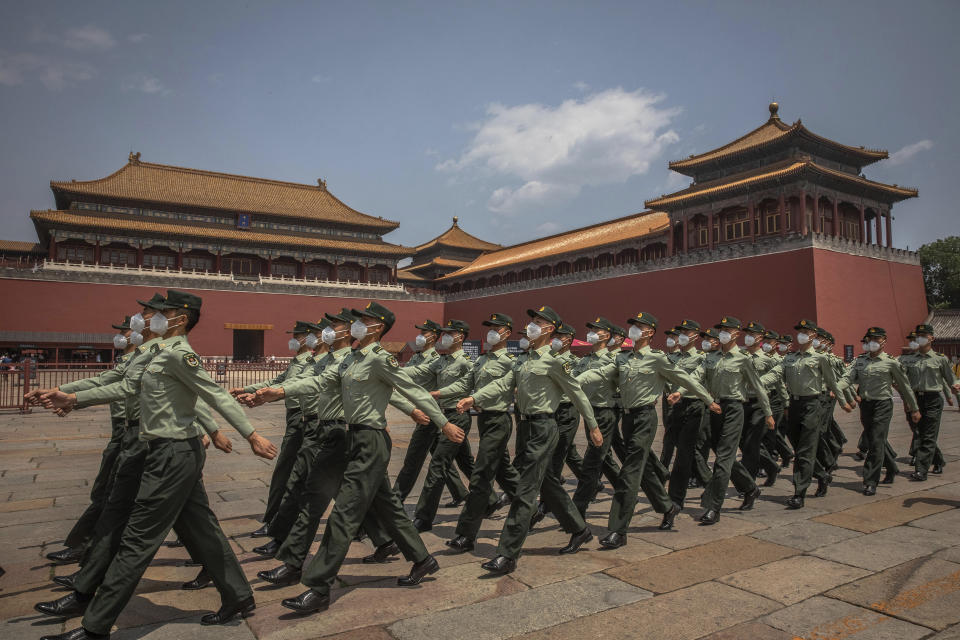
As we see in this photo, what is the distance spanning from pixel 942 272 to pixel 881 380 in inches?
1363

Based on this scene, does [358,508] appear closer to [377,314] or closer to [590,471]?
[377,314]

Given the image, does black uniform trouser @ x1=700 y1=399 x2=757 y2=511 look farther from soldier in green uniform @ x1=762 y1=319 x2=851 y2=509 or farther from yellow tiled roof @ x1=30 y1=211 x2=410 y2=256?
yellow tiled roof @ x1=30 y1=211 x2=410 y2=256

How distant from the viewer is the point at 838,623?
9.66ft

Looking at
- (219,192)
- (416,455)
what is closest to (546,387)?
(416,455)

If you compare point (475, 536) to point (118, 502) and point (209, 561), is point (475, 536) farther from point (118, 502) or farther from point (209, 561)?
point (118, 502)

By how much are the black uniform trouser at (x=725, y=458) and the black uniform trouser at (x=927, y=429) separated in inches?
101

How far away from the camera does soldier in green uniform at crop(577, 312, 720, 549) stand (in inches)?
170

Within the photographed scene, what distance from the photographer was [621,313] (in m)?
26.5

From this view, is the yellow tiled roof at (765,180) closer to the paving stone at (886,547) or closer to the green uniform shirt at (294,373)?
the paving stone at (886,547)

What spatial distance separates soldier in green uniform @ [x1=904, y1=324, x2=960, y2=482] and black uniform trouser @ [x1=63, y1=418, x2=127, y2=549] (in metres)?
7.21

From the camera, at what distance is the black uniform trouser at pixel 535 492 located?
12.0ft

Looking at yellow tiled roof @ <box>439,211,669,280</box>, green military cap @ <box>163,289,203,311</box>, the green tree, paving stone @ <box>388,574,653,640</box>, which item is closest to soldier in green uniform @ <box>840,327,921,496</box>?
paving stone @ <box>388,574,653,640</box>

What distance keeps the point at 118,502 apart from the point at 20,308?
1170 inches

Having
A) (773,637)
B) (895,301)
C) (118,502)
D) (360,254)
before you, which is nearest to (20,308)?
(360,254)
